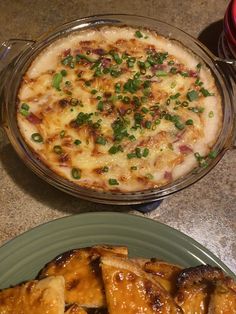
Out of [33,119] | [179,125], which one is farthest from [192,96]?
[33,119]

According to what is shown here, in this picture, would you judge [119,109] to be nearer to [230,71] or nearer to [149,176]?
[149,176]

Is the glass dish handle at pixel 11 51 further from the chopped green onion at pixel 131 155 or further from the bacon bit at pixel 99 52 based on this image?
the chopped green onion at pixel 131 155

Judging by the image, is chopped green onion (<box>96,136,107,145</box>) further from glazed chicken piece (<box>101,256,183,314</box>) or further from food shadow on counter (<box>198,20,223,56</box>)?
food shadow on counter (<box>198,20,223,56</box>)

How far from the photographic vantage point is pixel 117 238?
1.87m

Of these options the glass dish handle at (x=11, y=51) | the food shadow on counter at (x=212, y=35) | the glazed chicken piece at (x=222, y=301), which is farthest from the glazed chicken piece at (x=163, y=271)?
the food shadow on counter at (x=212, y=35)

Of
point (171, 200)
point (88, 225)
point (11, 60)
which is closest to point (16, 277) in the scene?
point (88, 225)

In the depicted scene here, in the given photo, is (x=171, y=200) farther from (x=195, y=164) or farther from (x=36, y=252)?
(x=36, y=252)

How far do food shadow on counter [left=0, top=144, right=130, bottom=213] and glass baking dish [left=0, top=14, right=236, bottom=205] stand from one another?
0.70ft

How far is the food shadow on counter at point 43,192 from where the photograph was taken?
208 cm

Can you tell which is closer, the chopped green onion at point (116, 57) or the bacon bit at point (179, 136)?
the bacon bit at point (179, 136)

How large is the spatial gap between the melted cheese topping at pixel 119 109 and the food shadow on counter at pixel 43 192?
0.21m

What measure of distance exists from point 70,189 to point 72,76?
0.51m

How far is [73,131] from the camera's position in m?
1.99

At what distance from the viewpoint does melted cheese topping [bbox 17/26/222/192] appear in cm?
193
